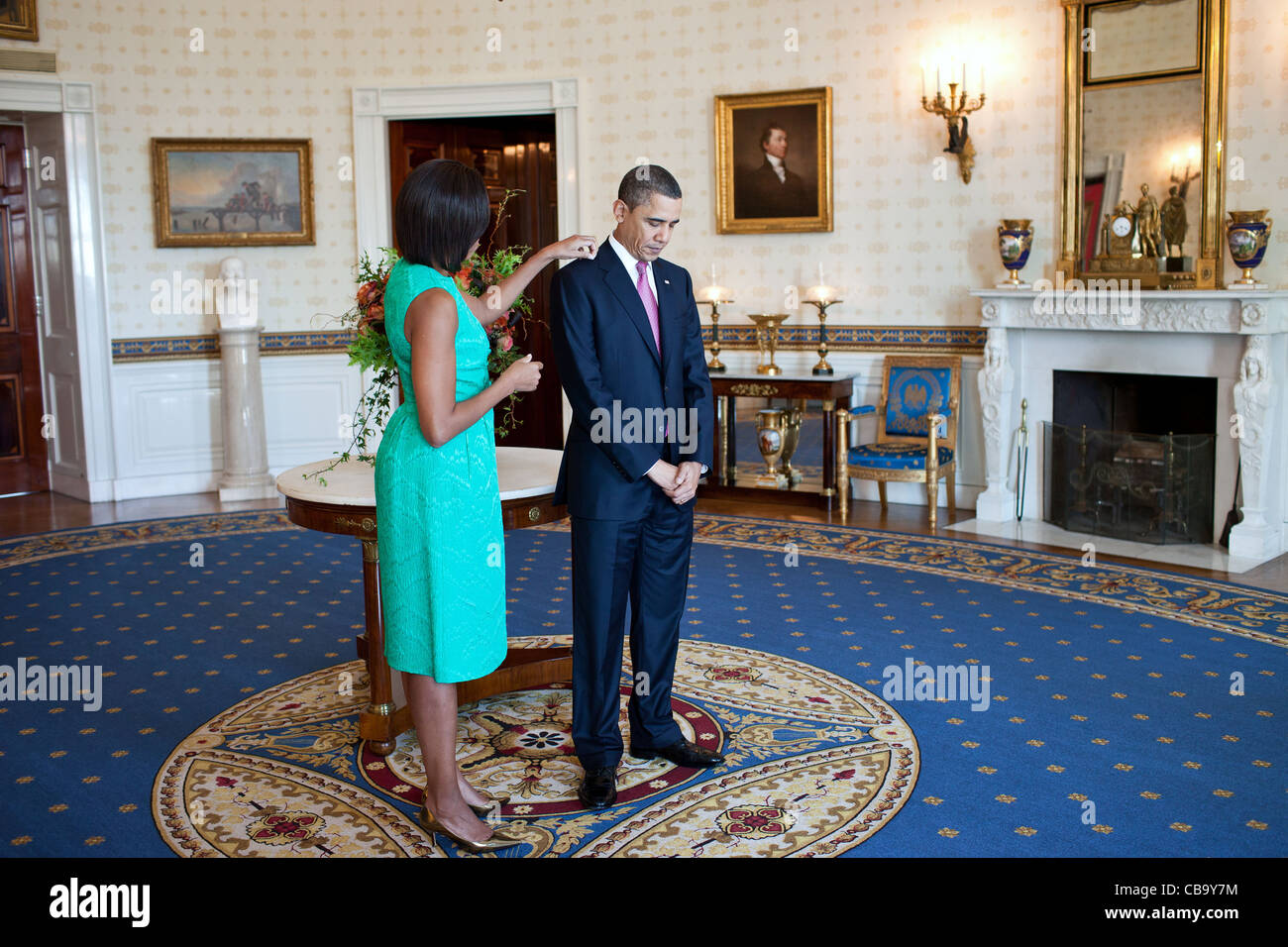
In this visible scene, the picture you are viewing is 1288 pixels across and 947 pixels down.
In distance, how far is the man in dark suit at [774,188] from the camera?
29.5 feet

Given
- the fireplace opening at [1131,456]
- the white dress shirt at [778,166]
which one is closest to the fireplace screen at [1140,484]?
the fireplace opening at [1131,456]

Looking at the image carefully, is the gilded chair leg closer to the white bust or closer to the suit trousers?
the suit trousers

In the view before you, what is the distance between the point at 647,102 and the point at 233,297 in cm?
353

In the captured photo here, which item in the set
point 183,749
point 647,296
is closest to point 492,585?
point 647,296

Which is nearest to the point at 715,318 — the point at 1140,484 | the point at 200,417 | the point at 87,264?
the point at 1140,484

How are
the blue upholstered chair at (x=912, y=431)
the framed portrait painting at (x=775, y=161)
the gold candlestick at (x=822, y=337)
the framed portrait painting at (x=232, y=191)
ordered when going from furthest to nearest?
the framed portrait painting at (x=232, y=191), the framed portrait painting at (x=775, y=161), the gold candlestick at (x=822, y=337), the blue upholstered chair at (x=912, y=431)

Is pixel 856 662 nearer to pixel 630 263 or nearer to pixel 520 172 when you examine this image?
pixel 630 263

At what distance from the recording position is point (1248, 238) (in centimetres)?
681

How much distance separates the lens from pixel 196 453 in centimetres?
984

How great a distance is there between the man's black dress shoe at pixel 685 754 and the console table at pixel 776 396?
15.1 ft

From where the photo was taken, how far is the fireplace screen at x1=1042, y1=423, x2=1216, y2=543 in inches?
279

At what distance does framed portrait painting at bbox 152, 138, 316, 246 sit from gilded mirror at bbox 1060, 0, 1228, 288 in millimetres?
5804

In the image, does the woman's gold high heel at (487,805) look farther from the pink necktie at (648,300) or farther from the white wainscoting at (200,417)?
the white wainscoting at (200,417)
